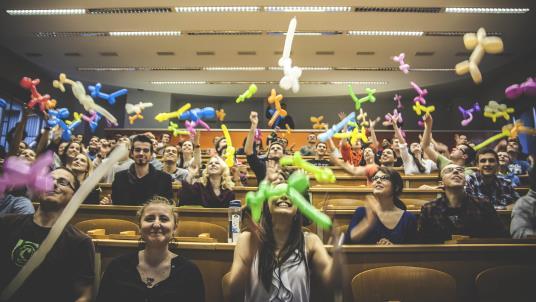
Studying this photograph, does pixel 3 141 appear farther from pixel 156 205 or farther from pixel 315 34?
pixel 156 205

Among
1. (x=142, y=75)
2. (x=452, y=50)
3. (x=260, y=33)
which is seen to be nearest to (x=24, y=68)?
(x=142, y=75)

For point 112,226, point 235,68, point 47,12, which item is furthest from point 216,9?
point 112,226

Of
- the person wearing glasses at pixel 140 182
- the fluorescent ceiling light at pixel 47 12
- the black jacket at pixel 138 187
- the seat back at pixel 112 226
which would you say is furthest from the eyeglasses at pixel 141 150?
the fluorescent ceiling light at pixel 47 12

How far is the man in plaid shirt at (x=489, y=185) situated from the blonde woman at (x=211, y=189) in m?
1.78

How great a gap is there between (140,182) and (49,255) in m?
1.24

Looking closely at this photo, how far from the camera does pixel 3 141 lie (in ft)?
→ 22.5

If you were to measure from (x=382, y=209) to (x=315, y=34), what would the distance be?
172 inches

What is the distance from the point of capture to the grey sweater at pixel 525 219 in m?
1.82

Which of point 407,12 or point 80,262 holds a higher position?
point 407,12

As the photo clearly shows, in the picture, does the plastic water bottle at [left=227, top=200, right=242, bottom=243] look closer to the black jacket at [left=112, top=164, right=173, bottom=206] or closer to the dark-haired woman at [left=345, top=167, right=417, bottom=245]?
the dark-haired woman at [left=345, top=167, right=417, bottom=245]

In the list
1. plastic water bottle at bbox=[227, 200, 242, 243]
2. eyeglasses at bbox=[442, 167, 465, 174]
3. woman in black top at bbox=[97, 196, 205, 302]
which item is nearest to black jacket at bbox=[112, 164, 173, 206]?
plastic water bottle at bbox=[227, 200, 242, 243]

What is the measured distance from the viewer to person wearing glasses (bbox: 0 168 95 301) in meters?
1.18

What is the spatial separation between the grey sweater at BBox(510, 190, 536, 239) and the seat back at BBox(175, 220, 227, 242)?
1.65 metres

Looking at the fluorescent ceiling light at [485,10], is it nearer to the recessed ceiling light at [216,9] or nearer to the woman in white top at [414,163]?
the woman in white top at [414,163]
